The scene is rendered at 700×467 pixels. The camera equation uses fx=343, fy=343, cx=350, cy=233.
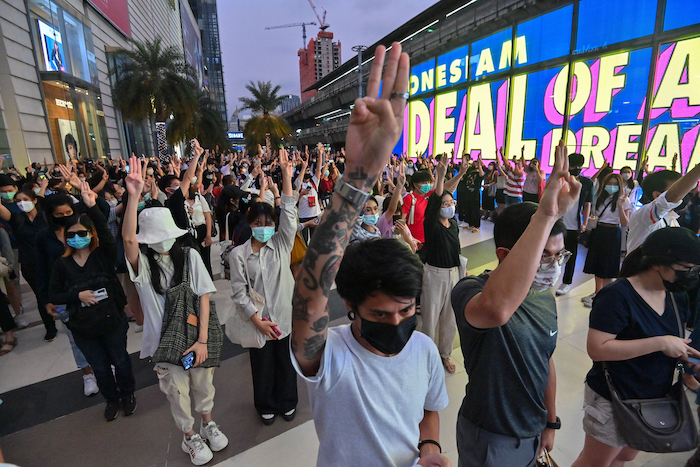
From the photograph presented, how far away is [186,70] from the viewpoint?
64.4 ft

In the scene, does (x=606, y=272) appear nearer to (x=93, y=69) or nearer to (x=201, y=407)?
(x=201, y=407)

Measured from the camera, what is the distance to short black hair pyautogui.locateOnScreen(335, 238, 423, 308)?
1.11 meters

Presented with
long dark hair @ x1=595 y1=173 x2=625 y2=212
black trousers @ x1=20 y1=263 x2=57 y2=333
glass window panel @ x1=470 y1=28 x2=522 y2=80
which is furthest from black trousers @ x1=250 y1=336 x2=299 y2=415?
glass window panel @ x1=470 y1=28 x2=522 y2=80

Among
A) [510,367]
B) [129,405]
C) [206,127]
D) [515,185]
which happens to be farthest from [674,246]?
[206,127]

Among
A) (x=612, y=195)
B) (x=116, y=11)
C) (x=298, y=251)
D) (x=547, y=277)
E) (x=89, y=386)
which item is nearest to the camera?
(x=547, y=277)

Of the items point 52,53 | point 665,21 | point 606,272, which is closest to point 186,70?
point 52,53

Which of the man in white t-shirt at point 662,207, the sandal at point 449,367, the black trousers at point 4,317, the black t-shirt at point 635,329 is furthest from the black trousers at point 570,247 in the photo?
the black trousers at point 4,317

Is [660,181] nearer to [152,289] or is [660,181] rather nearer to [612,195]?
[612,195]

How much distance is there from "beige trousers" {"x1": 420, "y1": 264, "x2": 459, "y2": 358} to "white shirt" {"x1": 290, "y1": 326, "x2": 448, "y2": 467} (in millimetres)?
2315

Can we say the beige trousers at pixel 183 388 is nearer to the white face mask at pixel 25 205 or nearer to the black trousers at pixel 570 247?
the white face mask at pixel 25 205

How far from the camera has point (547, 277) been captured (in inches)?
60.3

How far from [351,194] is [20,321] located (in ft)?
19.6

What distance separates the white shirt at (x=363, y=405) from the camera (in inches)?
43.5

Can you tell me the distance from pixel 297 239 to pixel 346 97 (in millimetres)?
28992
